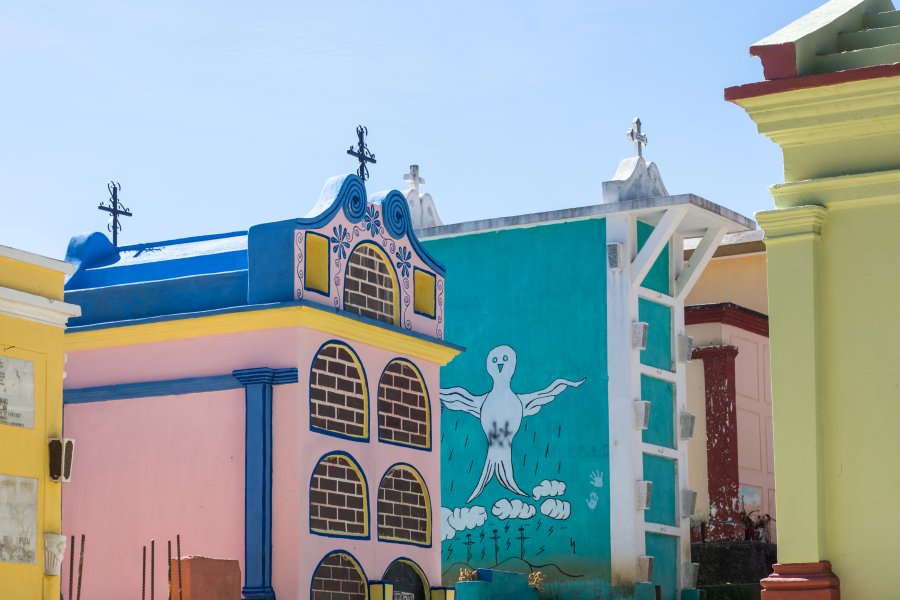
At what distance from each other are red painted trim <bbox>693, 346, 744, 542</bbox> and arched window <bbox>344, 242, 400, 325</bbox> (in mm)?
8254

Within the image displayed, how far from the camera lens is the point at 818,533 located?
12.8 meters

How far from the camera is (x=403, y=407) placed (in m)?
19.5

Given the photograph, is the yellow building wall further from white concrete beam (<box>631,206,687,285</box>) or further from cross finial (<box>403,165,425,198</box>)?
cross finial (<box>403,165,425,198</box>)

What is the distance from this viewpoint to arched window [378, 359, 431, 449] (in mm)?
19078

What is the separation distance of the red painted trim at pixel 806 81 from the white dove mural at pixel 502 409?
1132cm

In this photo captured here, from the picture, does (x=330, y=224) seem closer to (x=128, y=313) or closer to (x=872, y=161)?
(x=128, y=313)

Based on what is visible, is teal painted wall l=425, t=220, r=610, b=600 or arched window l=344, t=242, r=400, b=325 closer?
arched window l=344, t=242, r=400, b=325

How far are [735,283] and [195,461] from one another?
13879 mm

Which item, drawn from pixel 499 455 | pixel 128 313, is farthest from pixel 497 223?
pixel 128 313

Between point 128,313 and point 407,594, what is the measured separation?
455 centimetres

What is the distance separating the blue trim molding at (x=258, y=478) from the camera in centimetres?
1730

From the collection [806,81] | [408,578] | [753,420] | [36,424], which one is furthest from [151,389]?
[753,420]

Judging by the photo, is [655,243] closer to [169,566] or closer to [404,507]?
[404,507]

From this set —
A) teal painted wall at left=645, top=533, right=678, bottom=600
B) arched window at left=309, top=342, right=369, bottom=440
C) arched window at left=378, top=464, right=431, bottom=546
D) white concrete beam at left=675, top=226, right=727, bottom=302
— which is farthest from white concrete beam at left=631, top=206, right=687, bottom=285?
arched window at left=309, top=342, right=369, bottom=440
